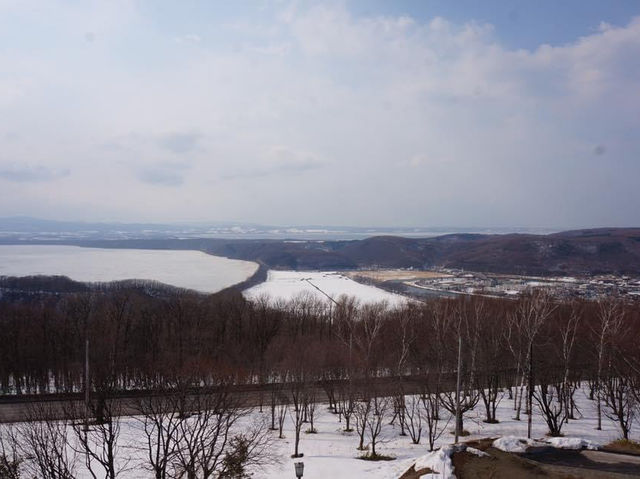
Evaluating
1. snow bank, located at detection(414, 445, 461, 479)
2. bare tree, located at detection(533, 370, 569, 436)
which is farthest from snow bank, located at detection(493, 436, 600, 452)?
bare tree, located at detection(533, 370, 569, 436)

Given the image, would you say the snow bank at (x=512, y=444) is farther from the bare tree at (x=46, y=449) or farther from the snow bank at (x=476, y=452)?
the bare tree at (x=46, y=449)

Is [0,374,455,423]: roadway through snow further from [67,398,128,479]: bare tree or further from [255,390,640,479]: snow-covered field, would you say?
[67,398,128,479]: bare tree

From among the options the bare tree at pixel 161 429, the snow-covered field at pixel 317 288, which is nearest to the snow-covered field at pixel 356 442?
the bare tree at pixel 161 429

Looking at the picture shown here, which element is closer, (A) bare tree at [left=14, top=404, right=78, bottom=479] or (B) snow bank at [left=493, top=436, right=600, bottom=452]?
(A) bare tree at [left=14, top=404, right=78, bottom=479]

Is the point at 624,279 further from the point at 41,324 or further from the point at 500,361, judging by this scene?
the point at 41,324

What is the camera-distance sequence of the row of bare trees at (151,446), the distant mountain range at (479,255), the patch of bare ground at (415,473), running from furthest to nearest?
the distant mountain range at (479,255), the patch of bare ground at (415,473), the row of bare trees at (151,446)

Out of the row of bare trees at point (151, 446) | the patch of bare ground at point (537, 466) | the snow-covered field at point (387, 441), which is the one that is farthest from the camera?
the snow-covered field at point (387, 441)
